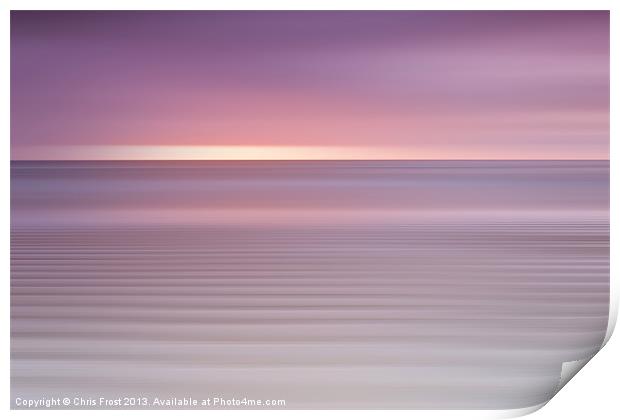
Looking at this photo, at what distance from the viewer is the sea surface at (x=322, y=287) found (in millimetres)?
1915

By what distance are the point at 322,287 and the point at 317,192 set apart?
21 centimetres

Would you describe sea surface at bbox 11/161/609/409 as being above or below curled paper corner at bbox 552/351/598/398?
above

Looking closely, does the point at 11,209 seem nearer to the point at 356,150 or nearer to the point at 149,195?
the point at 149,195

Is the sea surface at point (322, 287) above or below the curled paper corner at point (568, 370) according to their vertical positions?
above

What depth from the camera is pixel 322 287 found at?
77.9 inches

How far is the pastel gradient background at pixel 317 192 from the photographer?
1905 mm

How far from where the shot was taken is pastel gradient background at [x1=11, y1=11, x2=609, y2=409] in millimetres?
1905

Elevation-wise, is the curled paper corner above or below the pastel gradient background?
below

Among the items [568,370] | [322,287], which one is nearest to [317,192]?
[322,287]

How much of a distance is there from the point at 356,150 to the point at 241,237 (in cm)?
32

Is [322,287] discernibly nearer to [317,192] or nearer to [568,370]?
[317,192]

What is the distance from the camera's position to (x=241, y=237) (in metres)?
1.99
